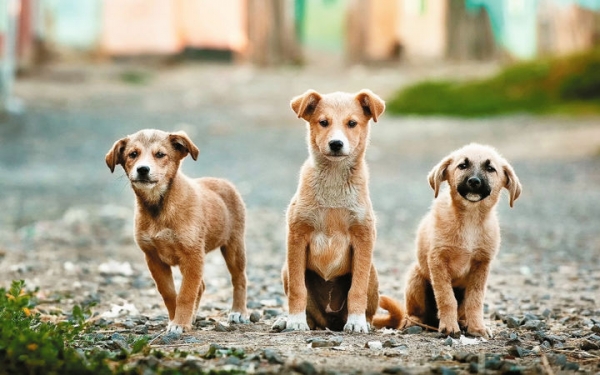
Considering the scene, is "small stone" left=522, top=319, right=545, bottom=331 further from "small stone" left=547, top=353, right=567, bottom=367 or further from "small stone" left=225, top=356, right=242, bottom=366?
"small stone" left=225, top=356, right=242, bottom=366

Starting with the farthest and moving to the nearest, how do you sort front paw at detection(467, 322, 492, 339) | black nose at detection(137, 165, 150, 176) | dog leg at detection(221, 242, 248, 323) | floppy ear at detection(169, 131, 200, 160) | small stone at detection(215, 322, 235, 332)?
dog leg at detection(221, 242, 248, 323), small stone at detection(215, 322, 235, 332), floppy ear at detection(169, 131, 200, 160), front paw at detection(467, 322, 492, 339), black nose at detection(137, 165, 150, 176)

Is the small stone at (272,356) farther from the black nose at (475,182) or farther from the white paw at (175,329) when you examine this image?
the black nose at (475,182)

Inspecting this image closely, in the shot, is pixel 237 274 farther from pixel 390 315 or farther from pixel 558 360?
pixel 558 360

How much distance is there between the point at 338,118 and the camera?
6.41 meters

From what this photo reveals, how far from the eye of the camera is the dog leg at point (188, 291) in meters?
6.32

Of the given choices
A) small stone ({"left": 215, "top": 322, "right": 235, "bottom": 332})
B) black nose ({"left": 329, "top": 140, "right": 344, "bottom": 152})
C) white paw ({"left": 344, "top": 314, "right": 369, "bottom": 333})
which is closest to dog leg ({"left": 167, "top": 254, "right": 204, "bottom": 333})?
small stone ({"left": 215, "top": 322, "right": 235, "bottom": 332})

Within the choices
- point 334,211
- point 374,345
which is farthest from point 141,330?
point 374,345

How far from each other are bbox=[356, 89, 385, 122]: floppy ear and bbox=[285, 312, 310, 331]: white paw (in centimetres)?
146

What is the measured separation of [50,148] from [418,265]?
15582mm

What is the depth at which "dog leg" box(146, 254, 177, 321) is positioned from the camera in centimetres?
651

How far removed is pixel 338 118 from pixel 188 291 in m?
1.57

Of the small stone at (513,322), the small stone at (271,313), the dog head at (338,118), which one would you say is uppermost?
the dog head at (338,118)

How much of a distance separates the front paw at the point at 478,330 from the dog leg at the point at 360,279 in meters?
0.71

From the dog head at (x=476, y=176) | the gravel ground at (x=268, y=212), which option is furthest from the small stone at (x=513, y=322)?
the dog head at (x=476, y=176)
